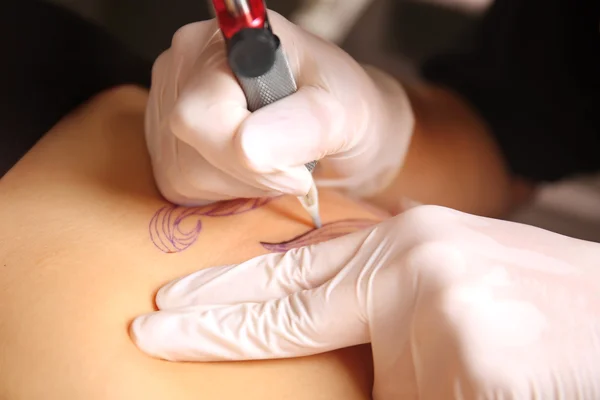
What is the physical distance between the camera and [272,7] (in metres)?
1.16

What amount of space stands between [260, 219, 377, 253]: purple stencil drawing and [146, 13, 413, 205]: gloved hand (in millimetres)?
76

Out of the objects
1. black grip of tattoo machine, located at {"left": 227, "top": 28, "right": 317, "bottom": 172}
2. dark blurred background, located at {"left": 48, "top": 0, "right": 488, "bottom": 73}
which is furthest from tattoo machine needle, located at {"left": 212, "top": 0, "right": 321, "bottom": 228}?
dark blurred background, located at {"left": 48, "top": 0, "right": 488, "bottom": 73}

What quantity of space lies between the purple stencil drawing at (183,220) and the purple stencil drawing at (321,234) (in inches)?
3.0

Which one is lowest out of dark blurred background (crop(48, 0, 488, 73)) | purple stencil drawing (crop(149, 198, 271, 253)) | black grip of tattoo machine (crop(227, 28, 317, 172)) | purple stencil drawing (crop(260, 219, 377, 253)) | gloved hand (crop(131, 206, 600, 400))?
purple stencil drawing (crop(260, 219, 377, 253))

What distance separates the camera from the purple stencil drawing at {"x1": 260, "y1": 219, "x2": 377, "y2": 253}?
816 millimetres

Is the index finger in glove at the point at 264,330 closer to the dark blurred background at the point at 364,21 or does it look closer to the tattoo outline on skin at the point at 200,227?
the tattoo outline on skin at the point at 200,227

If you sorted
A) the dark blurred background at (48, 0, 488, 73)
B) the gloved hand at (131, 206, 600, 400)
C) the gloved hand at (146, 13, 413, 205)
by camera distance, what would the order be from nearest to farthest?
the gloved hand at (131, 206, 600, 400)
the gloved hand at (146, 13, 413, 205)
the dark blurred background at (48, 0, 488, 73)

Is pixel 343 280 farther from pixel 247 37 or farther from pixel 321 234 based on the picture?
pixel 247 37

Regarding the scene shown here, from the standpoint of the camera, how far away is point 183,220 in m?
0.83

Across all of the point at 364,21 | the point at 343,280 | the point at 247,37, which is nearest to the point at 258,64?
the point at 247,37

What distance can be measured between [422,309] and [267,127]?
10.5 inches

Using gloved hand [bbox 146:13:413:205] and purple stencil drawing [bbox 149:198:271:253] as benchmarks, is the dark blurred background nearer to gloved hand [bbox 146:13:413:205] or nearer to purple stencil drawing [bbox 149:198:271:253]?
gloved hand [bbox 146:13:413:205]

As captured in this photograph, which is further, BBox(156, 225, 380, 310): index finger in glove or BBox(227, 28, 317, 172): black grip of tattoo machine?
BBox(156, 225, 380, 310): index finger in glove

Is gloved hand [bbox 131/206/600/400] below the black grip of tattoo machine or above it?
below
